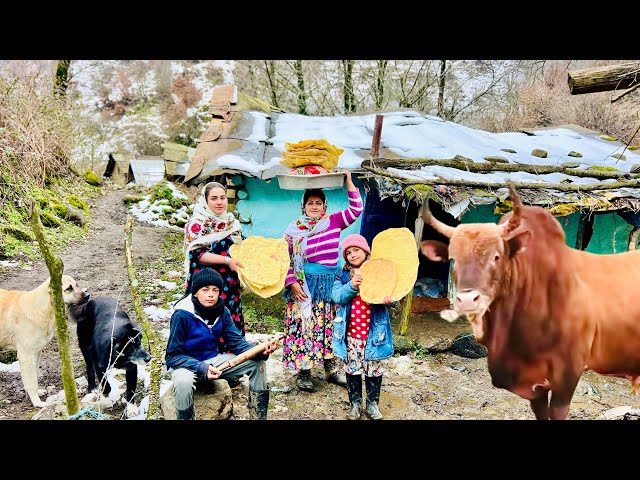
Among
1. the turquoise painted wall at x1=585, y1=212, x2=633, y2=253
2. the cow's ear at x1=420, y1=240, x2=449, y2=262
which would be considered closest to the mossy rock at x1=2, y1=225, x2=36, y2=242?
the cow's ear at x1=420, y1=240, x2=449, y2=262

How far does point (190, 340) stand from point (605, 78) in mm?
2947

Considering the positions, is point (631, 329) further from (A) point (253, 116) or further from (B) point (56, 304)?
(A) point (253, 116)

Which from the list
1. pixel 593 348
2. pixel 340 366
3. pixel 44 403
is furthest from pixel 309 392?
pixel 593 348

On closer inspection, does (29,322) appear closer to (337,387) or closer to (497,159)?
(337,387)

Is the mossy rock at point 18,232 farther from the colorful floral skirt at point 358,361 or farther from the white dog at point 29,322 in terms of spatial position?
the colorful floral skirt at point 358,361

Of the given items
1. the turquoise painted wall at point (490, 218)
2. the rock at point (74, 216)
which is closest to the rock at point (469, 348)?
the turquoise painted wall at point (490, 218)

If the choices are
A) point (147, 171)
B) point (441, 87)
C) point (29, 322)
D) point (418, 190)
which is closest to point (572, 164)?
point (418, 190)

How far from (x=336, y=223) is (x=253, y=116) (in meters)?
4.03

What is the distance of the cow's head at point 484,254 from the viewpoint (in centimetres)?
241

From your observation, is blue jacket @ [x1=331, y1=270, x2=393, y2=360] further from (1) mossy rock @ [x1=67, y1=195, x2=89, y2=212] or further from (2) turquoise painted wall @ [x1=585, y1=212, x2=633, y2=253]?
(2) turquoise painted wall @ [x1=585, y1=212, x2=633, y2=253]

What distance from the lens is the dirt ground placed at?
4.01 m

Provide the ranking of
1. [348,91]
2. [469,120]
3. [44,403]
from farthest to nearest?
[348,91], [469,120], [44,403]

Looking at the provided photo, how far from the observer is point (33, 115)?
454 centimetres

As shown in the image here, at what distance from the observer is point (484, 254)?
2.45 meters
